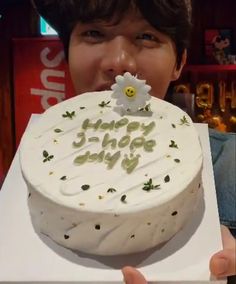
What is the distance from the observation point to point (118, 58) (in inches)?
43.2

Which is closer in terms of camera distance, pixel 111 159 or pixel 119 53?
pixel 111 159

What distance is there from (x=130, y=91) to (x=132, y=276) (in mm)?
338

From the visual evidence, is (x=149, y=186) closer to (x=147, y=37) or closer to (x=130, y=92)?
(x=130, y=92)

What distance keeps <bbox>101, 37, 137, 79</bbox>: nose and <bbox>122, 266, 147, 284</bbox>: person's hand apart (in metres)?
0.46

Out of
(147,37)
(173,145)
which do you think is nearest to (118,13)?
(147,37)

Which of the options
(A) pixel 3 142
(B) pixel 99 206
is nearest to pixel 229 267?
(B) pixel 99 206

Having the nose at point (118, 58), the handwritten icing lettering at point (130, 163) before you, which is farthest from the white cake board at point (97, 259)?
the nose at point (118, 58)

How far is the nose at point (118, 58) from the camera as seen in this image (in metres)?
1.09

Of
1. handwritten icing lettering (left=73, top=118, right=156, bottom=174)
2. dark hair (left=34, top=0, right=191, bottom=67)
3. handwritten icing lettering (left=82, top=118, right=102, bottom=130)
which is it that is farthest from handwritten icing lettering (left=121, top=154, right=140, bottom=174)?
dark hair (left=34, top=0, right=191, bottom=67)

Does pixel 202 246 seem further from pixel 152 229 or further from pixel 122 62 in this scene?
pixel 122 62

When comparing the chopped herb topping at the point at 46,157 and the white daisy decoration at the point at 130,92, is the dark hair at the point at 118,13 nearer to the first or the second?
the white daisy decoration at the point at 130,92

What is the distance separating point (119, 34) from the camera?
113cm

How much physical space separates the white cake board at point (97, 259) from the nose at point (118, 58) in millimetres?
338

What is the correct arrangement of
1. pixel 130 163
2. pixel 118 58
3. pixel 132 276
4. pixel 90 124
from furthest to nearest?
pixel 118 58, pixel 90 124, pixel 130 163, pixel 132 276
